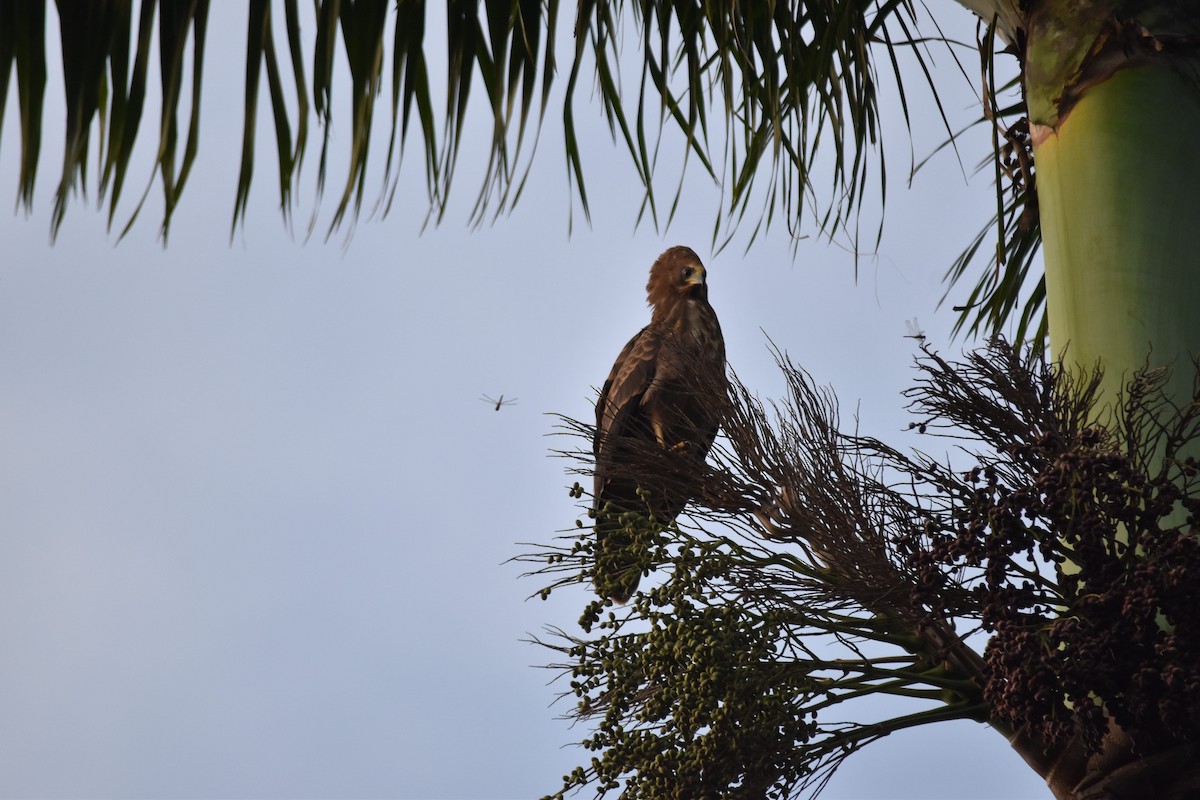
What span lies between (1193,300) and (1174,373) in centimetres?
18

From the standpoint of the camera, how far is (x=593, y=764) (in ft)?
8.92

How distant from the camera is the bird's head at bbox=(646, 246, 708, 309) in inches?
253

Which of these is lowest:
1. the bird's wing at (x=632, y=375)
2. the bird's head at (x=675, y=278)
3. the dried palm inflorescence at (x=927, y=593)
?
the dried palm inflorescence at (x=927, y=593)

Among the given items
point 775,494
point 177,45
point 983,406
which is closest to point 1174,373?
point 983,406

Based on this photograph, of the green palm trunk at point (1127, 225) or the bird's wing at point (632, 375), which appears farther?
the bird's wing at point (632, 375)

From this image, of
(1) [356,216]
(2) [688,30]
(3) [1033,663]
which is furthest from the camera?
(2) [688,30]

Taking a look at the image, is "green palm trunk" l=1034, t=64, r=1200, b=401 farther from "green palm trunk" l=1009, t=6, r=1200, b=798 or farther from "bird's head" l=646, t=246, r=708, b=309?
"bird's head" l=646, t=246, r=708, b=309

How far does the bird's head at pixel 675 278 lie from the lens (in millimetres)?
6438

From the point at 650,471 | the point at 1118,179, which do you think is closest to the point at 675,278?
the point at 650,471

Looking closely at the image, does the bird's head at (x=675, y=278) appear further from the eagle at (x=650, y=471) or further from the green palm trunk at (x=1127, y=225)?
the green palm trunk at (x=1127, y=225)

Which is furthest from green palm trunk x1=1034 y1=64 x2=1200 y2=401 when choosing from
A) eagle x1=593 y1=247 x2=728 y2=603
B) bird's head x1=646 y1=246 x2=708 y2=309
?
bird's head x1=646 y1=246 x2=708 y2=309

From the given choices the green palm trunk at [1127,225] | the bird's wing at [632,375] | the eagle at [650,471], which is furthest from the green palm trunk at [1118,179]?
the bird's wing at [632,375]

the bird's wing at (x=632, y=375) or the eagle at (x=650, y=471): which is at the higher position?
the bird's wing at (x=632, y=375)

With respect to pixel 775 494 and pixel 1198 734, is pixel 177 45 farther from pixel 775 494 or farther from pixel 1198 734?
pixel 1198 734
